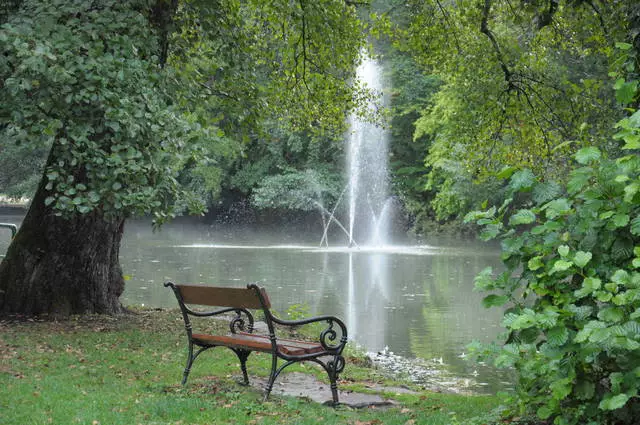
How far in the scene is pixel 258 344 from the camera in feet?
22.5

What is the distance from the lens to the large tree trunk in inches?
420

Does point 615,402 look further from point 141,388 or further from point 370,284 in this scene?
point 370,284

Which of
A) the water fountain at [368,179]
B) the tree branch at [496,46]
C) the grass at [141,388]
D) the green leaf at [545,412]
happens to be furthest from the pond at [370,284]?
the water fountain at [368,179]

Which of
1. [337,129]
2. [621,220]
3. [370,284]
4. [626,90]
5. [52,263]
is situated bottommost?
[370,284]

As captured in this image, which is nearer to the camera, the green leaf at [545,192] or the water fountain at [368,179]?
the green leaf at [545,192]

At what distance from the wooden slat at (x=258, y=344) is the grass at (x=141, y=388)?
0.38 m

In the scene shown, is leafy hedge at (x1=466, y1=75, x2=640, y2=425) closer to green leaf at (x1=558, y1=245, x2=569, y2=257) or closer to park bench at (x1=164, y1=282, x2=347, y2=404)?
Answer: green leaf at (x1=558, y1=245, x2=569, y2=257)

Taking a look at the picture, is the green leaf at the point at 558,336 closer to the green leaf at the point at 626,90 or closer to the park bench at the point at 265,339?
the green leaf at the point at 626,90

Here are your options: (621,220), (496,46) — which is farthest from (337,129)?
(621,220)

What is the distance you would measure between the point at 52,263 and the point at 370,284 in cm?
1061

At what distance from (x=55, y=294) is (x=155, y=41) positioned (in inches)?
141

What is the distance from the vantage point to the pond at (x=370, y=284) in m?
12.4

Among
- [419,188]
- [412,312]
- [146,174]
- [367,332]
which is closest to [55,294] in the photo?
[146,174]

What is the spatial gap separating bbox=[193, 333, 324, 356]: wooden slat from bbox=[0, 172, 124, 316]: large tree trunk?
3965mm
